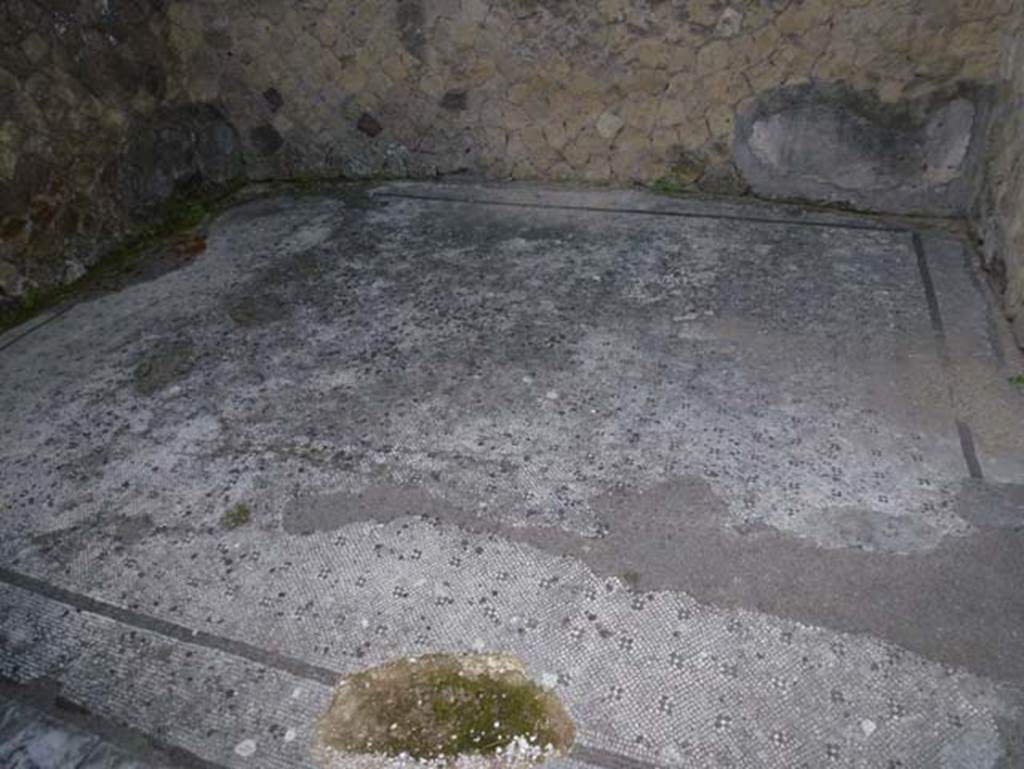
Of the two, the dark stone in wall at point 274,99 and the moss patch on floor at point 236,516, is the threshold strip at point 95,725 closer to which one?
the moss patch on floor at point 236,516

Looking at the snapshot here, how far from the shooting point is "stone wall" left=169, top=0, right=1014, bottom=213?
261 cm

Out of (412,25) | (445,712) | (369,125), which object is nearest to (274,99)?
(369,125)

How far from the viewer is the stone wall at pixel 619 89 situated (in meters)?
2.61

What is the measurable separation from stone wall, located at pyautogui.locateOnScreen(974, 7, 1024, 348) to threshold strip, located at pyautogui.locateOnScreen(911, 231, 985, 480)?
0.17 m

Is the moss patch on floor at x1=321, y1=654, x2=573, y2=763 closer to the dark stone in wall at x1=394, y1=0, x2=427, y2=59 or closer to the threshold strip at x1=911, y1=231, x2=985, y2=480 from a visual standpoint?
the threshold strip at x1=911, y1=231, x2=985, y2=480

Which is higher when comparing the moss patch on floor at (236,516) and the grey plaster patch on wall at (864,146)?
the grey plaster patch on wall at (864,146)

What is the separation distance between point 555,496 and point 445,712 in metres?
0.55

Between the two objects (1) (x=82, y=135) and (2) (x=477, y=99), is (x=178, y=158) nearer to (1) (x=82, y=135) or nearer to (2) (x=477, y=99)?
(1) (x=82, y=135)

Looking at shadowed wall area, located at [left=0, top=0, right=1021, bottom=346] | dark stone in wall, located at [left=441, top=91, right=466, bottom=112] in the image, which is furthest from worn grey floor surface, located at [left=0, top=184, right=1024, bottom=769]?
dark stone in wall, located at [left=441, top=91, right=466, bottom=112]

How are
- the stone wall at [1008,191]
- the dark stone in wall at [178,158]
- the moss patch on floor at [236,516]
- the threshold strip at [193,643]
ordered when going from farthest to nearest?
the dark stone in wall at [178,158] < the stone wall at [1008,191] < the moss patch on floor at [236,516] < the threshold strip at [193,643]

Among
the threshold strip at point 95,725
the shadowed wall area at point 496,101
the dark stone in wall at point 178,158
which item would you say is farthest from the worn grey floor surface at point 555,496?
the dark stone in wall at point 178,158

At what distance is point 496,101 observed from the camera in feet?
10.1

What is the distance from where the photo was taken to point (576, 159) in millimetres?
3100

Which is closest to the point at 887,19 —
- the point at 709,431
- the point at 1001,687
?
the point at 709,431
